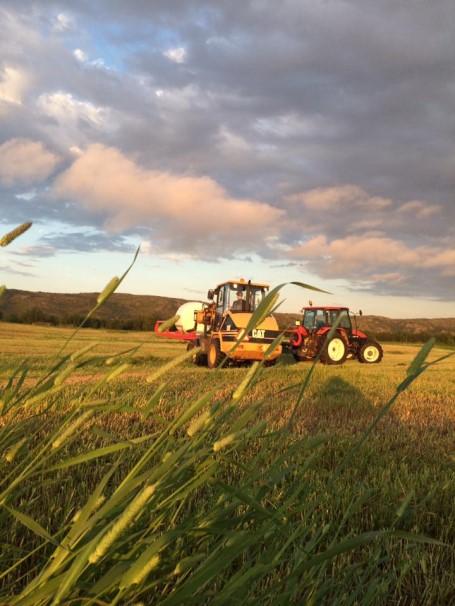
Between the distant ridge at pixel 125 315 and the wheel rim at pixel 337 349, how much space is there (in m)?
12.0

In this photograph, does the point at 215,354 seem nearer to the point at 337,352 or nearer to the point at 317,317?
the point at 337,352

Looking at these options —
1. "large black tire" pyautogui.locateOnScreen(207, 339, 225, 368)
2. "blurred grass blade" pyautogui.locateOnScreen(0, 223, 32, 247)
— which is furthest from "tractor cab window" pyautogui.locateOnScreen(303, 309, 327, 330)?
"blurred grass blade" pyautogui.locateOnScreen(0, 223, 32, 247)

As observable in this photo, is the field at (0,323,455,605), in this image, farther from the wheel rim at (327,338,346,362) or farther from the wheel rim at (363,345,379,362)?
the wheel rim at (363,345,379,362)

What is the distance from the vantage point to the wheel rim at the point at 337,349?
60.3 ft

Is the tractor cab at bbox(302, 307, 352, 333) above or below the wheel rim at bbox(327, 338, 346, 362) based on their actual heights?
above

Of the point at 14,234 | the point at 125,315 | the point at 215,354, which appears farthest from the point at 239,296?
the point at 125,315

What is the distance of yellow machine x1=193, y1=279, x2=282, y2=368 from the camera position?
1639cm

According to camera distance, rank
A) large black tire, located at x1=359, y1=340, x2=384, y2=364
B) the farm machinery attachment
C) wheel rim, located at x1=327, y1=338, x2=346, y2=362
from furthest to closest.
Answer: large black tire, located at x1=359, y1=340, x2=384, y2=364
wheel rim, located at x1=327, y1=338, x2=346, y2=362
the farm machinery attachment

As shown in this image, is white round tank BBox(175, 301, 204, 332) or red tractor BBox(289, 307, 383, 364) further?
white round tank BBox(175, 301, 204, 332)

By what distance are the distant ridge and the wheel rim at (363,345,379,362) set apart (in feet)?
36.0

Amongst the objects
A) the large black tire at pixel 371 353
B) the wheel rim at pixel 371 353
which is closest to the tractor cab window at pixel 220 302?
the large black tire at pixel 371 353

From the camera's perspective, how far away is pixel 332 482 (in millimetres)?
989

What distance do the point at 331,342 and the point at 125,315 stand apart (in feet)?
126

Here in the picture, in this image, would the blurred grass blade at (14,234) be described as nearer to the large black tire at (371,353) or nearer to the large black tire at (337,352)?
the large black tire at (337,352)
